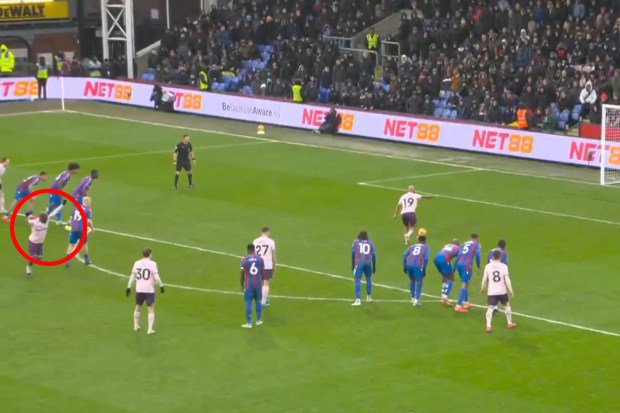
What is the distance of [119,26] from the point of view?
67438 mm

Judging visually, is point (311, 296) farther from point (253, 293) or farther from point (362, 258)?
point (253, 293)

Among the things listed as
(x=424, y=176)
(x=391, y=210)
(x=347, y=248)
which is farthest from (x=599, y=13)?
(x=347, y=248)

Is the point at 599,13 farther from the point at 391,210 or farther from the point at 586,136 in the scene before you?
the point at 391,210

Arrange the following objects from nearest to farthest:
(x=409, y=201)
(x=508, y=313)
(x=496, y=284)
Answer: (x=496, y=284) < (x=508, y=313) < (x=409, y=201)

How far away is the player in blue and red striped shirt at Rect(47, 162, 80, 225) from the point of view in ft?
122

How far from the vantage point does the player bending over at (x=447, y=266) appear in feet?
96.3

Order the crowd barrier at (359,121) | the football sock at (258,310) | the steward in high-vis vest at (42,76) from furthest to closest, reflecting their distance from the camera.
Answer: the steward in high-vis vest at (42,76) → the crowd barrier at (359,121) → the football sock at (258,310)

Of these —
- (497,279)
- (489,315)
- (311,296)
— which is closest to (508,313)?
(489,315)

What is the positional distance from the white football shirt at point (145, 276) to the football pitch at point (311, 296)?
1.05 meters

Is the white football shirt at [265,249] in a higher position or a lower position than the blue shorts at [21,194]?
higher

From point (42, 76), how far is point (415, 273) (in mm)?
38427

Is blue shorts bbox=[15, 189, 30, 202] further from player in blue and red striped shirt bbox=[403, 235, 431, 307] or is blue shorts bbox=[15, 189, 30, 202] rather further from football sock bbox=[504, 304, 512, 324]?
football sock bbox=[504, 304, 512, 324]

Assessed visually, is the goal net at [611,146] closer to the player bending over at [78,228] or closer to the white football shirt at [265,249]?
the white football shirt at [265,249]

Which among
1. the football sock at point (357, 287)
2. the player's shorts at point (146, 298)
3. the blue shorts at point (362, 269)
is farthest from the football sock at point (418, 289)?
the player's shorts at point (146, 298)
